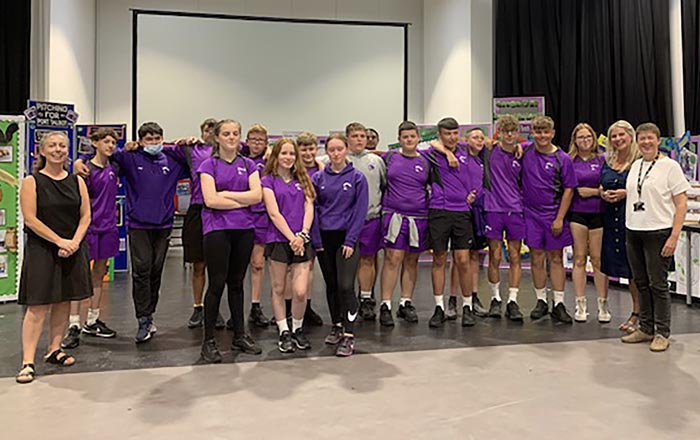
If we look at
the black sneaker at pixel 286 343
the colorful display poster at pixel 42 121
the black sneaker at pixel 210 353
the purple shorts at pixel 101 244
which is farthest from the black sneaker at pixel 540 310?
the colorful display poster at pixel 42 121

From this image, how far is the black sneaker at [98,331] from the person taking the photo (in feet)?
14.3

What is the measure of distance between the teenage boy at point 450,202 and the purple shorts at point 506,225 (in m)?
0.21

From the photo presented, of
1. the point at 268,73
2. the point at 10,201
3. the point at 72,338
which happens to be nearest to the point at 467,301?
the point at 72,338

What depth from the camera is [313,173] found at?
4.22m

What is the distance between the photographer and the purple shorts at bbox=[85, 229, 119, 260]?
4.22 metres

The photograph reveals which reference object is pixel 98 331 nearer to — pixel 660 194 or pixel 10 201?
pixel 10 201

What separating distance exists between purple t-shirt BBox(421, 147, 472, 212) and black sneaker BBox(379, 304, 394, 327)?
0.87 metres

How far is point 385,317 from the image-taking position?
185 inches

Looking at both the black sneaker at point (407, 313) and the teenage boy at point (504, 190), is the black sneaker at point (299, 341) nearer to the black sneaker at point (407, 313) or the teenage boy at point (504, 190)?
the black sneaker at point (407, 313)

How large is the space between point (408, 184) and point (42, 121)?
362 cm

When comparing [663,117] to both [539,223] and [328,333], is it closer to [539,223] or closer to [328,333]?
[539,223]

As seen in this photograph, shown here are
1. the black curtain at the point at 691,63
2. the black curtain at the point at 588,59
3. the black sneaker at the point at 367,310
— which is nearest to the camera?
the black sneaker at the point at 367,310

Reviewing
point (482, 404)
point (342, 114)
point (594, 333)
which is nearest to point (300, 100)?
point (342, 114)

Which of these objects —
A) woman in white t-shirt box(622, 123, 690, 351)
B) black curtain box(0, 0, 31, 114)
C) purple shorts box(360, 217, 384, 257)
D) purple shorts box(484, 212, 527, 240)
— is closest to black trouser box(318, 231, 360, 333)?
purple shorts box(360, 217, 384, 257)
